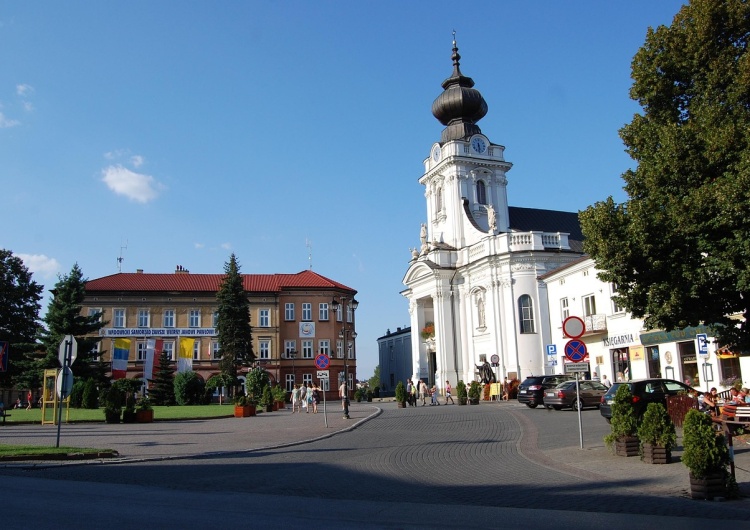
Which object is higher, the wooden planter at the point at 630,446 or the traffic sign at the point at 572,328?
the traffic sign at the point at 572,328

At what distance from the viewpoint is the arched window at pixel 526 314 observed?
51312mm

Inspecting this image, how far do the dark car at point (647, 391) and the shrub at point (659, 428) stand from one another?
8.93 metres

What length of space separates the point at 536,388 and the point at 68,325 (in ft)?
118

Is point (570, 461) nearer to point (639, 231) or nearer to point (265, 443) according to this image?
point (639, 231)

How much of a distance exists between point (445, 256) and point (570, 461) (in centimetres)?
4474

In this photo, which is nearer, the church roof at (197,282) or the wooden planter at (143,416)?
the wooden planter at (143,416)

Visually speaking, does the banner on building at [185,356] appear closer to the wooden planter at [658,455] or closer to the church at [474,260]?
the church at [474,260]

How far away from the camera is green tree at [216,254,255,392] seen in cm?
6019

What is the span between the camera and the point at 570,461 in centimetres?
1381

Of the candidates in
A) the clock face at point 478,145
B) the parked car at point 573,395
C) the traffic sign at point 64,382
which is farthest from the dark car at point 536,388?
the clock face at point 478,145

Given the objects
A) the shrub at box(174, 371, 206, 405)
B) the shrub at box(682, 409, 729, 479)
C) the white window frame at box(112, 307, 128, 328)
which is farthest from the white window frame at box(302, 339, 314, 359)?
the shrub at box(682, 409, 729, 479)

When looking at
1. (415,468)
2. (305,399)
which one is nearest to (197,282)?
(305,399)

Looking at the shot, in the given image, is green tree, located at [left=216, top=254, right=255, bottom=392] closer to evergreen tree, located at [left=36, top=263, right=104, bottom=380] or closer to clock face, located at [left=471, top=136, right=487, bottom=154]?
evergreen tree, located at [left=36, top=263, right=104, bottom=380]

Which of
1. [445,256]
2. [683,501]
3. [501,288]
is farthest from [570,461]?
[445,256]
